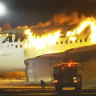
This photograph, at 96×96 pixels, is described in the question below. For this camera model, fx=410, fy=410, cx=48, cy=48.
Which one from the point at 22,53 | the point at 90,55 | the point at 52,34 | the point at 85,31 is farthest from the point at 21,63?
the point at 90,55

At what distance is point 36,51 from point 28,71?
19.1ft

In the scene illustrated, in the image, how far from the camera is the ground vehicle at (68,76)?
25606 millimetres

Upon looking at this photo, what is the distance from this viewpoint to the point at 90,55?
115 ft

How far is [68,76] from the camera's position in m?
25.8

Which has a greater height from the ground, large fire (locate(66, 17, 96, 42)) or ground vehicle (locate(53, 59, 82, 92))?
large fire (locate(66, 17, 96, 42))

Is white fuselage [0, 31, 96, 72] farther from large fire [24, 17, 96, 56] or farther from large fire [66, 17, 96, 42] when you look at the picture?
large fire [66, 17, 96, 42]

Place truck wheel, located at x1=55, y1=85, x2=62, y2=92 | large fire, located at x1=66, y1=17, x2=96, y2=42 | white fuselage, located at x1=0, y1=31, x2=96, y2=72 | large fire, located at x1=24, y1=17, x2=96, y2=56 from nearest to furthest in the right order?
truck wheel, located at x1=55, y1=85, x2=62, y2=92, large fire, located at x1=66, y1=17, x2=96, y2=42, large fire, located at x1=24, y1=17, x2=96, y2=56, white fuselage, located at x1=0, y1=31, x2=96, y2=72

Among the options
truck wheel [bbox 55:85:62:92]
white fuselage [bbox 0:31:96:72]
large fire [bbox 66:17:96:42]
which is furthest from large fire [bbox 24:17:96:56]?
truck wheel [bbox 55:85:62:92]

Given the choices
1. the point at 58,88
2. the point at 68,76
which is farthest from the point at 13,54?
the point at 68,76

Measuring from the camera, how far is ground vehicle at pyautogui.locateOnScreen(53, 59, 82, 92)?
84.0 ft

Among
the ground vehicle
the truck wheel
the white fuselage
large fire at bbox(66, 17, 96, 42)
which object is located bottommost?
the truck wheel

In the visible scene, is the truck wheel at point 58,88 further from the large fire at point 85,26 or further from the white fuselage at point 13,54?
the white fuselage at point 13,54

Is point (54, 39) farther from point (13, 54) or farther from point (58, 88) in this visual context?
point (58, 88)

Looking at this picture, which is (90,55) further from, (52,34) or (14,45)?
(14,45)
